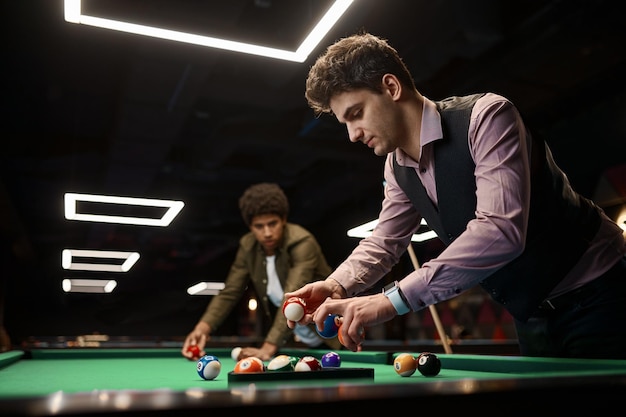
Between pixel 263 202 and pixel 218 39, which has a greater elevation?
pixel 218 39

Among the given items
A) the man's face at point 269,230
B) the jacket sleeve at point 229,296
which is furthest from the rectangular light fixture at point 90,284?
the man's face at point 269,230

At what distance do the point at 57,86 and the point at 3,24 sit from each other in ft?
3.92

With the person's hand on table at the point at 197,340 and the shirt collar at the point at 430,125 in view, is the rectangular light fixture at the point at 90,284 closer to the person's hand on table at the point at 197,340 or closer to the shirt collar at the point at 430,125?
the person's hand on table at the point at 197,340

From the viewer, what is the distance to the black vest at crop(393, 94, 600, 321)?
1584mm

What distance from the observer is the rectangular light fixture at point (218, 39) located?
8.54 ft

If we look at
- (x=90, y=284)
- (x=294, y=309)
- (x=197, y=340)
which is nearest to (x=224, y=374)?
(x=294, y=309)

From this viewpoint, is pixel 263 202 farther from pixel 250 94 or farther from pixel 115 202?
pixel 250 94

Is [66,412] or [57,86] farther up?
[57,86]

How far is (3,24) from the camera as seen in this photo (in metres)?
4.81

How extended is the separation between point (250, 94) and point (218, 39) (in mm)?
2721

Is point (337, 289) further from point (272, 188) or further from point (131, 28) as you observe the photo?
point (272, 188)

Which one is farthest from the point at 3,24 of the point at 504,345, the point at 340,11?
the point at 504,345

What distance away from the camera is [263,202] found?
148 inches

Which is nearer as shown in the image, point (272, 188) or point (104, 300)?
point (272, 188)
